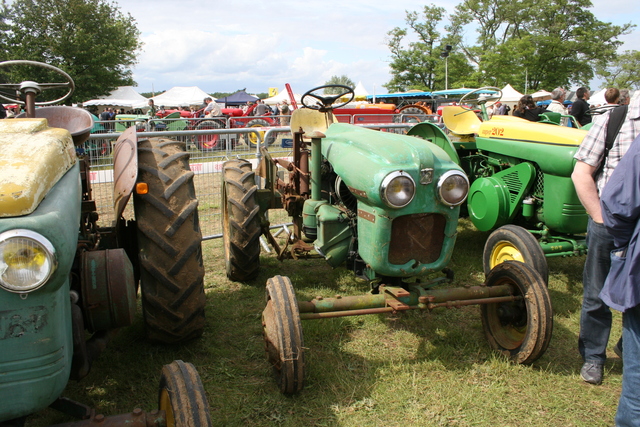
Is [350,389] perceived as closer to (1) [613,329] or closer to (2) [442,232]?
(2) [442,232]

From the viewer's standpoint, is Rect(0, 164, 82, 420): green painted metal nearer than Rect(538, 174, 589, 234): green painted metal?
Yes

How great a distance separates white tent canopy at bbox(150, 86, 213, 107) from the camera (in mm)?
→ 30391

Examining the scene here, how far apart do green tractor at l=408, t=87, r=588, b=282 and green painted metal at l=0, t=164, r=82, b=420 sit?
10.9 feet

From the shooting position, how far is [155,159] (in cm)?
294

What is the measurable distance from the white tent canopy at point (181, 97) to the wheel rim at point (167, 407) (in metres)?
30.3

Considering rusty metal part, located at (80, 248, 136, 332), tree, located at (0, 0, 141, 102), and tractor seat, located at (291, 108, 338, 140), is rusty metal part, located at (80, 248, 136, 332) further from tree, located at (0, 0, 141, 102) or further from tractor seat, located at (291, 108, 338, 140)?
tree, located at (0, 0, 141, 102)

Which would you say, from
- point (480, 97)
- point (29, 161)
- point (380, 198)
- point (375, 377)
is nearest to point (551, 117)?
point (480, 97)

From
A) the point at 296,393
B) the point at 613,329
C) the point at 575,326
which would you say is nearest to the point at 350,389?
the point at 296,393

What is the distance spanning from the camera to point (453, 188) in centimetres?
282

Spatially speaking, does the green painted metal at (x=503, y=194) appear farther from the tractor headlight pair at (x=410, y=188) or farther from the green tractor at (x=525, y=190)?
the tractor headlight pair at (x=410, y=188)

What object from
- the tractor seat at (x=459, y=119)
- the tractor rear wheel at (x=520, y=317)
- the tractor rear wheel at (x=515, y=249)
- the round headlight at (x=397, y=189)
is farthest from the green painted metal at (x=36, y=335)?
the tractor seat at (x=459, y=119)

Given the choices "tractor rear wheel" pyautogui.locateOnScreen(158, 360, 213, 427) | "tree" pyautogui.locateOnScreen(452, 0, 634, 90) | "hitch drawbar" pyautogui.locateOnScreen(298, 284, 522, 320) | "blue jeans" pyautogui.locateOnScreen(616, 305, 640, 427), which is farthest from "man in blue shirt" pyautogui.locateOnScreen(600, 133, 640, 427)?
"tree" pyautogui.locateOnScreen(452, 0, 634, 90)

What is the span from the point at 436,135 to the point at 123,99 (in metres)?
29.9

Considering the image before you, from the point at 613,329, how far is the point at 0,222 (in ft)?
13.1
